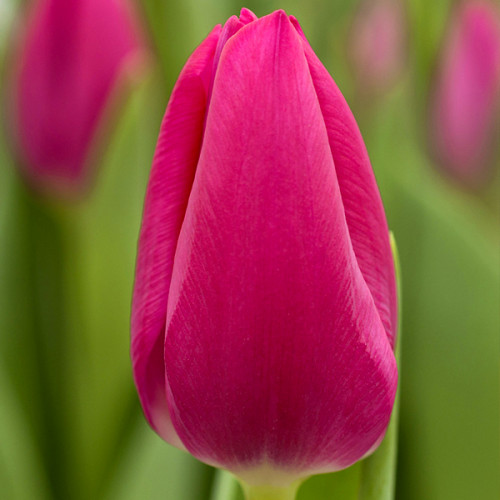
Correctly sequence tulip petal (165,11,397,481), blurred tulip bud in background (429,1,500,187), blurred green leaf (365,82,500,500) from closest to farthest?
tulip petal (165,11,397,481)
blurred green leaf (365,82,500,500)
blurred tulip bud in background (429,1,500,187)

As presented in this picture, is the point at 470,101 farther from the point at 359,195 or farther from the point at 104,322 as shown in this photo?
the point at 359,195

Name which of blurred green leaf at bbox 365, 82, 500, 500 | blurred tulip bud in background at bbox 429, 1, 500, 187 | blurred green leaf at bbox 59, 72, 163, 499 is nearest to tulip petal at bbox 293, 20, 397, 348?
blurred green leaf at bbox 365, 82, 500, 500

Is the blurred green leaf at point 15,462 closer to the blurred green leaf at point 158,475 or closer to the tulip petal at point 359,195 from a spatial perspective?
the blurred green leaf at point 158,475

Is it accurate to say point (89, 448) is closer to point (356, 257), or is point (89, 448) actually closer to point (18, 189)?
point (18, 189)

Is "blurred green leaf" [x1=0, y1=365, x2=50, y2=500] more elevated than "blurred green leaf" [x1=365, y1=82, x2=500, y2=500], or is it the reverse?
"blurred green leaf" [x1=365, y1=82, x2=500, y2=500]

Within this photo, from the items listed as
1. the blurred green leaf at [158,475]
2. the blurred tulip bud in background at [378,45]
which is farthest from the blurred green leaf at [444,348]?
the blurred tulip bud in background at [378,45]

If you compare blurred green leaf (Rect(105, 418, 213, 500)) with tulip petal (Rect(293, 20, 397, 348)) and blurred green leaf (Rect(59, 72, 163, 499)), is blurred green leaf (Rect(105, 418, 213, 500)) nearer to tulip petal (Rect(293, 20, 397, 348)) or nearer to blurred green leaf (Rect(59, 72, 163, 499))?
blurred green leaf (Rect(59, 72, 163, 499))
